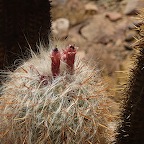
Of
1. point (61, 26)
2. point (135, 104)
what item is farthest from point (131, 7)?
point (135, 104)

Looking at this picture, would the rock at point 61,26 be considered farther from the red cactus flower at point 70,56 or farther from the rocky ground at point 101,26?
the red cactus flower at point 70,56

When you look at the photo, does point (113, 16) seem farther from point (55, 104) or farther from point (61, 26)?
point (55, 104)

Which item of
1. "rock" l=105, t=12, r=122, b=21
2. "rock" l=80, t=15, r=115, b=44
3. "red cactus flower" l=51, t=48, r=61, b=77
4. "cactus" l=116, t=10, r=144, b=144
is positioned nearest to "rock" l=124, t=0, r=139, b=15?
"rock" l=105, t=12, r=122, b=21

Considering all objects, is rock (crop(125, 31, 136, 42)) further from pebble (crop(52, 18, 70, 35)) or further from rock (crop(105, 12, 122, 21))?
pebble (crop(52, 18, 70, 35))

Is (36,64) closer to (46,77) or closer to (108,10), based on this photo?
(46,77)

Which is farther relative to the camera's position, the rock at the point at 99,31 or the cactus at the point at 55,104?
the rock at the point at 99,31

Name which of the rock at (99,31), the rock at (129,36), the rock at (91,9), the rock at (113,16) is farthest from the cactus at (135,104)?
the rock at (91,9)

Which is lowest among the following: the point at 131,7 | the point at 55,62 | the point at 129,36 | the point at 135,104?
the point at 129,36
